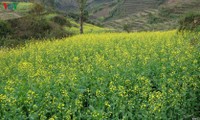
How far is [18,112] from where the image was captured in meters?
5.71

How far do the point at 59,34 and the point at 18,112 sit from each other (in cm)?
2248

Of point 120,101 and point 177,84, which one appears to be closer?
point 120,101

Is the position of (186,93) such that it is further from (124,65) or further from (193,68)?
(124,65)

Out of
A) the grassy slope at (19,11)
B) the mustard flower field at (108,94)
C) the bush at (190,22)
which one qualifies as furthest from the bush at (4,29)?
the mustard flower field at (108,94)

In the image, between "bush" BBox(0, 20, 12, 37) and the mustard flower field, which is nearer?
the mustard flower field

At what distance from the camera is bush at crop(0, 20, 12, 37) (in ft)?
89.2

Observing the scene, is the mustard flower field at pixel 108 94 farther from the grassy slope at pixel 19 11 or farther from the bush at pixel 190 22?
the grassy slope at pixel 19 11

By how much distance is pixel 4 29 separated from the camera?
1080 inches

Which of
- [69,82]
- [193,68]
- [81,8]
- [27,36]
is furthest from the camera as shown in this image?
[81,8]

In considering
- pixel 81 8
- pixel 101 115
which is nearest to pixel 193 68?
pixel 101 115

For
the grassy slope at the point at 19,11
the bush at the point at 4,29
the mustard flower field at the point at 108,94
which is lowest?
the bush at the point at 4,29

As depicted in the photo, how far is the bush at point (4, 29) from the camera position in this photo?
27173 millimetres

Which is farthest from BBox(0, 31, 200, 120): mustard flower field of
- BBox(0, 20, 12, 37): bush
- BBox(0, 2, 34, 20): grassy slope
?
BBox(0, 2, 34, 20): grassy slope

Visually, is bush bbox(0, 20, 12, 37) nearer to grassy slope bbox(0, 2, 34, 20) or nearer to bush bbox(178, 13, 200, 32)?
grassy slope bbox(0, 2, 34, 20)
